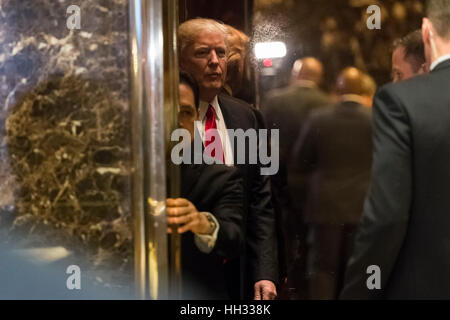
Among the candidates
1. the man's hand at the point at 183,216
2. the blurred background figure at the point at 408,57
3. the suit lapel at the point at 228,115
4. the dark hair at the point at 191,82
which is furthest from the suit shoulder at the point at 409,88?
the man's hand at the point at 183,216

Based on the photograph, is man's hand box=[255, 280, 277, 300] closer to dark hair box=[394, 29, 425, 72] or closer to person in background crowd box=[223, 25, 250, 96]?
person in background crowd box=[223, 25, 250, 96]

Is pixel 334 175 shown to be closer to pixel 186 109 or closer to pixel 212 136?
pixel 212 136

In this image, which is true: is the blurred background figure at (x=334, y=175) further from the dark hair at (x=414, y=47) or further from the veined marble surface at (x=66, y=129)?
the veined marble surface at (x=66, y=129)

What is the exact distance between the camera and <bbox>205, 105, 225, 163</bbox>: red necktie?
1791mm

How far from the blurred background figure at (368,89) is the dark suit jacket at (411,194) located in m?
0.13

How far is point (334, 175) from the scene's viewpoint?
68.8 inches

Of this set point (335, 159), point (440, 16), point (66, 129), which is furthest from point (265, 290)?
point (440, 16)

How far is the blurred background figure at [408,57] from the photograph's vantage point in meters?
1.70

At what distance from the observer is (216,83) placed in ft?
5.84

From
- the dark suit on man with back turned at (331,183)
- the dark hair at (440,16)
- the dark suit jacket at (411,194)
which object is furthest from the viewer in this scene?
the dark suit on man with back turned at (331,183)

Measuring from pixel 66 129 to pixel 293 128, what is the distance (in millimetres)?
737

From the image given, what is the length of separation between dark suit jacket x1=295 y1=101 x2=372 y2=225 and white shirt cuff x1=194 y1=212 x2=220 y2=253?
0.97 ft

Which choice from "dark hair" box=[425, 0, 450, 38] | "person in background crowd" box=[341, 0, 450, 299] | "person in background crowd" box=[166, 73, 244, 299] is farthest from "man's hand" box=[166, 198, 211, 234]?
"dark hair" box=[425, 0, 450, 38]
